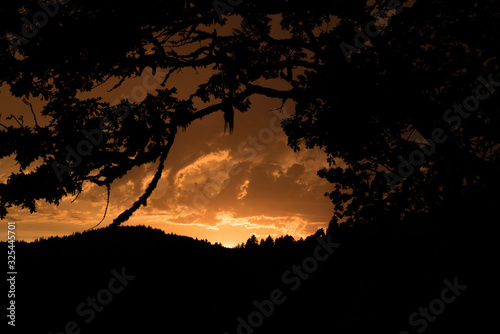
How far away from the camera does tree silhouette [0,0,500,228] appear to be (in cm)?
797

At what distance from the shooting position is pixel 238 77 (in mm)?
10047

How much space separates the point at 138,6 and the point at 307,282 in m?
8.80

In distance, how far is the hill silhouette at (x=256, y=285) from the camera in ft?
26.1

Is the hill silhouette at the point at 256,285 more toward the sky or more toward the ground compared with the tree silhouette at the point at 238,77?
more toward the ground

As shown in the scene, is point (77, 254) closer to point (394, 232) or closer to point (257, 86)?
point (257, 86)

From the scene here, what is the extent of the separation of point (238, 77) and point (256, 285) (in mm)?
6980

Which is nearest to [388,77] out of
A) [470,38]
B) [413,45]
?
[413,45]

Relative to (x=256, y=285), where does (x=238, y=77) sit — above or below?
above

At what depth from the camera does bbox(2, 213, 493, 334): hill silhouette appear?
313 inches

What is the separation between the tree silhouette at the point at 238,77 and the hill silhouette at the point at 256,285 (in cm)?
255

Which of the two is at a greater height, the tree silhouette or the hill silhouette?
the tree silhouette

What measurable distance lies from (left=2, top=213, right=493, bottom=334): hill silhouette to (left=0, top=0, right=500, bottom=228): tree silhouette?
2.55 meters

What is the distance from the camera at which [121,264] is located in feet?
36.6

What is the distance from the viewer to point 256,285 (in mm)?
11859
